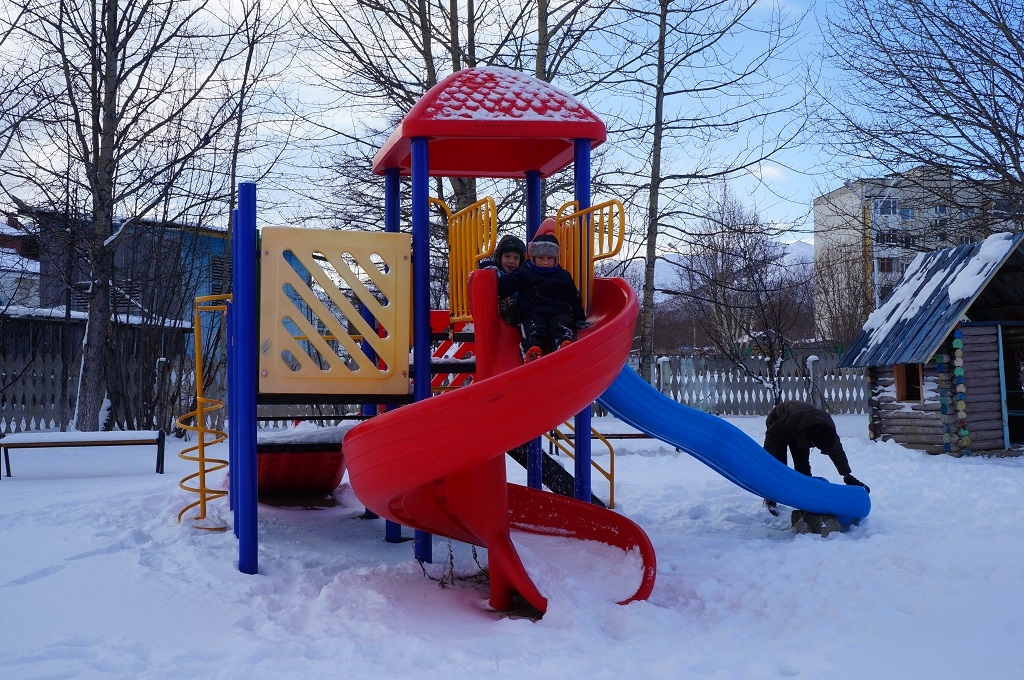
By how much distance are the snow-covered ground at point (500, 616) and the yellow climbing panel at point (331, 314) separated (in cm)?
126

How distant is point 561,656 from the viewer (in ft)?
12.9

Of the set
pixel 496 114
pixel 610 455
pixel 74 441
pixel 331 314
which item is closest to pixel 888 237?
pixel 610 455

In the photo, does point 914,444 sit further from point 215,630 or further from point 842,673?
point 215,630

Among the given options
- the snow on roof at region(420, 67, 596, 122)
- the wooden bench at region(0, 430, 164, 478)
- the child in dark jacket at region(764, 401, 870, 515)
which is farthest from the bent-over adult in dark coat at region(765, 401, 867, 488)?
the wooden bench at region(0, 430, 164, 478)

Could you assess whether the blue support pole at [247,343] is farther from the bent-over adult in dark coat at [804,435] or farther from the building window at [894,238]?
the building window at [894,238]

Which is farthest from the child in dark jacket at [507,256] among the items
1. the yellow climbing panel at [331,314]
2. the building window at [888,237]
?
the building window at [888,237]

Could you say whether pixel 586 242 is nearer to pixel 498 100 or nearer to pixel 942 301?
pixel 498 100

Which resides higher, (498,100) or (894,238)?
(894,238)

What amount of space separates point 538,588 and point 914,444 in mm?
10036

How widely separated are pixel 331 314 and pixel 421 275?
70 centimetres

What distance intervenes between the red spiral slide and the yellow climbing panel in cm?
67

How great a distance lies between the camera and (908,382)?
13484 millimetres


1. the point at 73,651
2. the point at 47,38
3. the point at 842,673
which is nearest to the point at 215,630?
the point at 73,651

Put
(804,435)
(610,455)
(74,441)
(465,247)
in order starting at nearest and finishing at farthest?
1. (465,247)
2. (804,435)
3. (610,455)
4. (74,441)
